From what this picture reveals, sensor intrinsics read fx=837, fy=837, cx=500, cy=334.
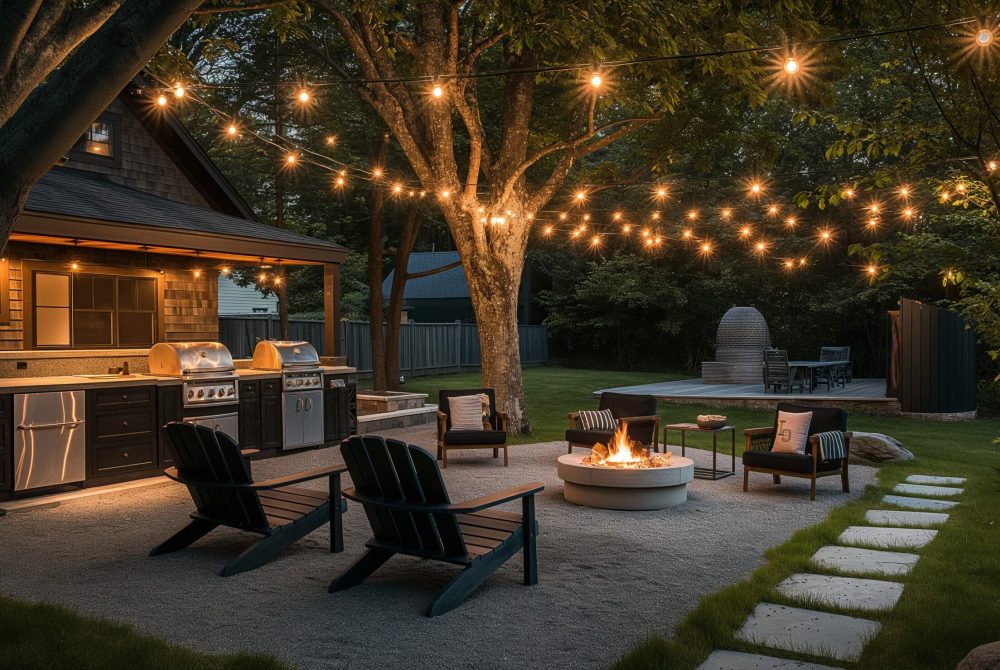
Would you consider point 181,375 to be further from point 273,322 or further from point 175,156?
point 273,322

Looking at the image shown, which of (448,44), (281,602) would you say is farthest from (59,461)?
(448,44)

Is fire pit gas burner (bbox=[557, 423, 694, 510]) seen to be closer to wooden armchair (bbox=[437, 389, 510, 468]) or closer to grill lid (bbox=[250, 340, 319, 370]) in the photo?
wooden armchair (bbox=[437, 389, 510, 468])

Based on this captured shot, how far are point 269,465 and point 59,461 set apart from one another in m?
2.31

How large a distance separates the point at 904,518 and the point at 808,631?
306 centimetres

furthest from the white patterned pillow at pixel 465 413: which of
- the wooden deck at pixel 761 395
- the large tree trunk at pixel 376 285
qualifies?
the wooden deck at pixel 761 395

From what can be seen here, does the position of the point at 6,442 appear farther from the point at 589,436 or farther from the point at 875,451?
the point at 875,451

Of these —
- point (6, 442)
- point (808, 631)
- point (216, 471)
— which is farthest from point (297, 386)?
point (808, 631)

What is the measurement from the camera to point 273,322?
60.3 ft

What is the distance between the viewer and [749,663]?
357cm

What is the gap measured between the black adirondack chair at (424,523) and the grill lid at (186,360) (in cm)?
456

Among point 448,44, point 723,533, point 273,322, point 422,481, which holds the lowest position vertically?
point 723,533

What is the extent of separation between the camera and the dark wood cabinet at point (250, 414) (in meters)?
9.52

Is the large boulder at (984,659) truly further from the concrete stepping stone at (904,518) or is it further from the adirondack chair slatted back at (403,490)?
the concrete stepping stone at (904,518)

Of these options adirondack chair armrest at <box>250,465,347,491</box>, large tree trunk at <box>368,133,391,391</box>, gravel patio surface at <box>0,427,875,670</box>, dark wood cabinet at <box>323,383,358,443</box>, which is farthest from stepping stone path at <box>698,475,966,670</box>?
large tree trunk at <box>368,133,391,391</box>
